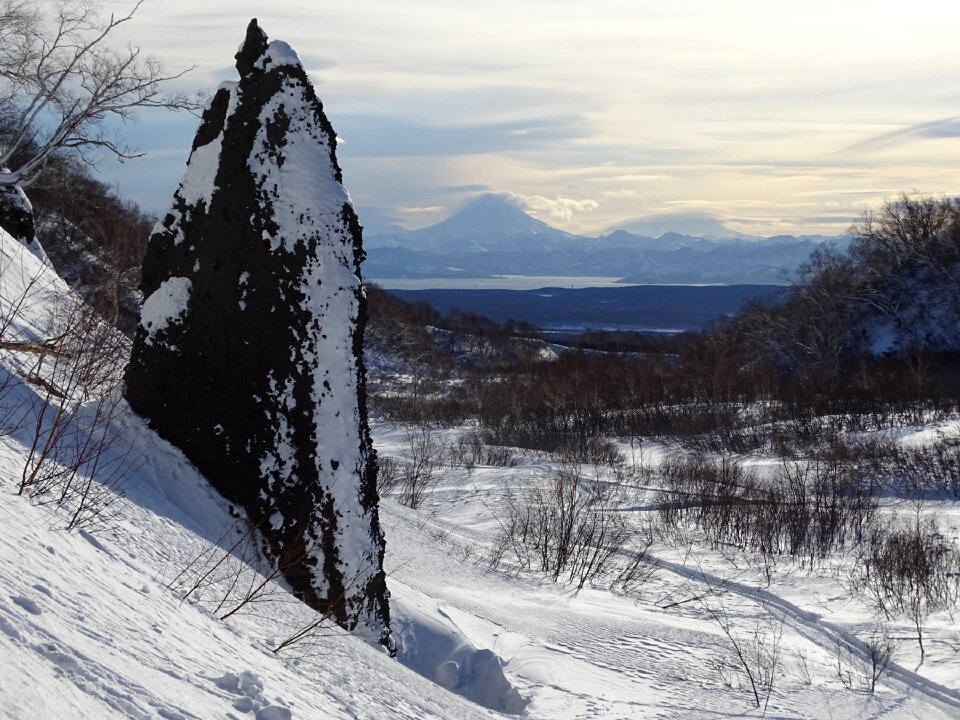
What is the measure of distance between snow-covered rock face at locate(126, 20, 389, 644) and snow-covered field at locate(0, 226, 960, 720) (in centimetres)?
29

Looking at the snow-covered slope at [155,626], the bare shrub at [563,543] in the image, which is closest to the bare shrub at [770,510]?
the bare shrub at [563,543]

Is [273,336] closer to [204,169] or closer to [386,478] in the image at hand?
[204,169]

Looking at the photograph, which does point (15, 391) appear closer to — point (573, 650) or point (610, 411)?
point (573, 650)

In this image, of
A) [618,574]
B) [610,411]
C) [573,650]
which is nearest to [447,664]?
[573,650]

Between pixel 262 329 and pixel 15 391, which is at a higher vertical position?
pixel 262 329

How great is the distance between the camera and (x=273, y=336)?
5.43m

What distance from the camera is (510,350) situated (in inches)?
2830

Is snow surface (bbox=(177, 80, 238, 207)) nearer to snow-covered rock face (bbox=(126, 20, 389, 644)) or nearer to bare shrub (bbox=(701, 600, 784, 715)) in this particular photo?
snow-covered rock face (bbox=(126, 20, 389, 644))

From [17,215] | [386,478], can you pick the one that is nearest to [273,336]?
[386,478]

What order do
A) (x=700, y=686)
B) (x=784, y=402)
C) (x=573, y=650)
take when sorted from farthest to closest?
(x=784, y=402)
(x=573, y=650)
(x=700, y=686)

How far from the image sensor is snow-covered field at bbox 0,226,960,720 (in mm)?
2594

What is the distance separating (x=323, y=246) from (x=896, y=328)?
4609cm

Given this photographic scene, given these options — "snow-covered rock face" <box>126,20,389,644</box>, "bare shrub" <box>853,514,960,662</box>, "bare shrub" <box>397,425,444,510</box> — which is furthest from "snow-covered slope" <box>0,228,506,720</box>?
"bare shrub" <box>397,425,444,510</box>

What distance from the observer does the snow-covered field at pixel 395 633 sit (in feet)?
8.51
